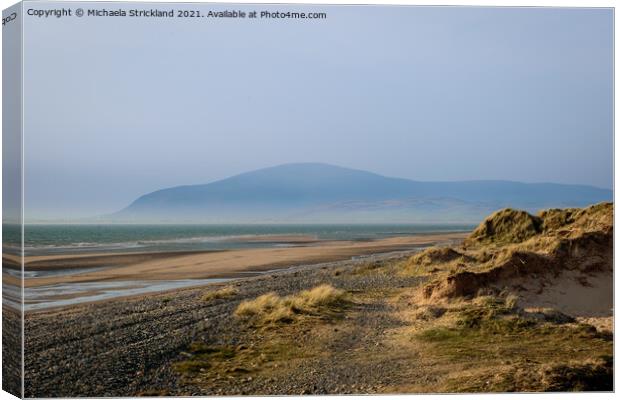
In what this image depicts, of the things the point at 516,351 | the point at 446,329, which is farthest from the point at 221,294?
the point at 516,351

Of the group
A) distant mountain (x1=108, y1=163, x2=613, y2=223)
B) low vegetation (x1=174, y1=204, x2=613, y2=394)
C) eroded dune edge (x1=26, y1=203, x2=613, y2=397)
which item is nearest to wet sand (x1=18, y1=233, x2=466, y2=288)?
eroded dune edge (x1=26, y1=203, x2=613, y2=397)

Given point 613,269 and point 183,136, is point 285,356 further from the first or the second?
point 613,269

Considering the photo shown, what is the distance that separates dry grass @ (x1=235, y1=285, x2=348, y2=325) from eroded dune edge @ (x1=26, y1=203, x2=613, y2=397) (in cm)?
2

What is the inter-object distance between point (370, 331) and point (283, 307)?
1182mm

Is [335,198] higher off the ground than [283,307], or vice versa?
[335,198]

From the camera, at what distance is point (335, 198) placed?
9.59 m

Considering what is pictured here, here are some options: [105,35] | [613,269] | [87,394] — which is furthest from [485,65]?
[87,394]

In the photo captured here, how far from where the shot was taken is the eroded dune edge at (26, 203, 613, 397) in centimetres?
845

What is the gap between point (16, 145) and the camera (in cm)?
820

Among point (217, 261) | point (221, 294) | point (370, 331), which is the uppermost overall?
point (217, 261)

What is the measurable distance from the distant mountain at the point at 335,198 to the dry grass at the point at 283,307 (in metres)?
1.01

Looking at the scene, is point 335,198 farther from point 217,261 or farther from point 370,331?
point 217,261

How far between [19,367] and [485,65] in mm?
6843

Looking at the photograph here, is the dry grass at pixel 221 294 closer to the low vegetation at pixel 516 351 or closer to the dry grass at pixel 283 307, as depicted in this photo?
the dry grass at pixel 283 307
